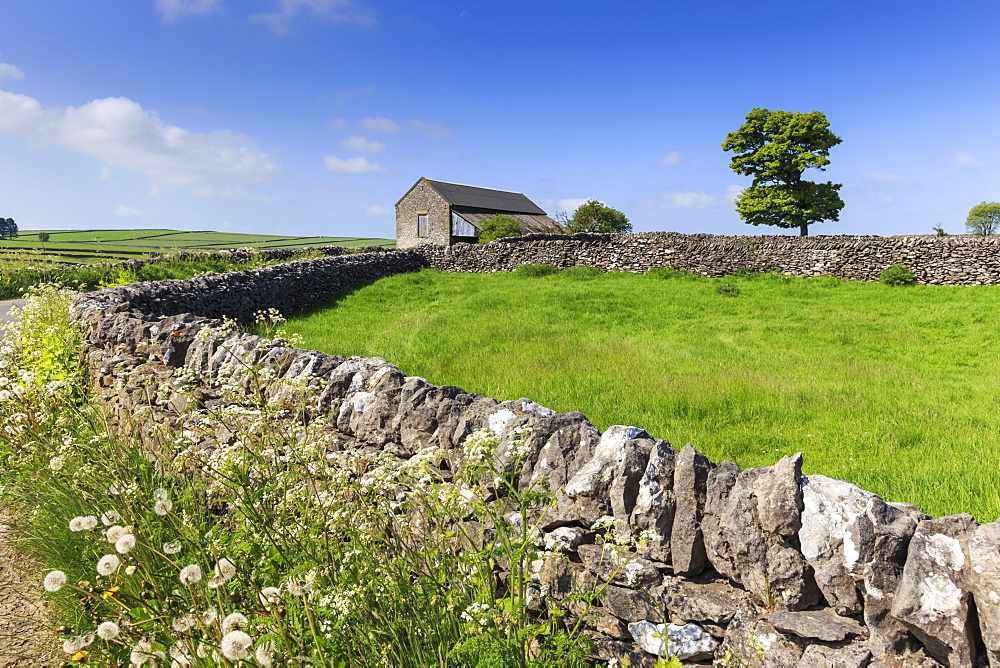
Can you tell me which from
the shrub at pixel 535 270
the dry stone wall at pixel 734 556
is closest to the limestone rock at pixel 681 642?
the dry stone wall at pixel 734 556

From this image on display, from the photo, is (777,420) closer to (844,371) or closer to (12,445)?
(844,371)

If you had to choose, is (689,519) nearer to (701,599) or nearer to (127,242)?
(701,599)

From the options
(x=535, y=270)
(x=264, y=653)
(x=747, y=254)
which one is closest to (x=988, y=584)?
(x=264, y=653)

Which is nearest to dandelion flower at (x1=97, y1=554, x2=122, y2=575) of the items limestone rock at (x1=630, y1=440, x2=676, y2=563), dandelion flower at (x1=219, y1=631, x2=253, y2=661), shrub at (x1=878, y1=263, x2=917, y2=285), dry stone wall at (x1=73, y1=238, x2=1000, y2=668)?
dandelion flower at (x1=219, y1=631, x2=253, y2=661)

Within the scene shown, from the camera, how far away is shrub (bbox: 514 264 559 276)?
22.7 m

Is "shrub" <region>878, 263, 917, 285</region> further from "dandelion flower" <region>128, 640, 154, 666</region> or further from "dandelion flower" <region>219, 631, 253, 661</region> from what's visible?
"dandelion flower" <region>128, 640, 154, 666</region>

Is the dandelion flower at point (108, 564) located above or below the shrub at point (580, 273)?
below

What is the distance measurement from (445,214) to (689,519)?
41.8 metres

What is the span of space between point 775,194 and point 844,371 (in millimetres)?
33933

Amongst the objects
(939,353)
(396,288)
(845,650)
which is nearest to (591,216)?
(396,288)

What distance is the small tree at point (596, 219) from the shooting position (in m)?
47.0

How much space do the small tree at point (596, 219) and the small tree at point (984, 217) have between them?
65.6 meters

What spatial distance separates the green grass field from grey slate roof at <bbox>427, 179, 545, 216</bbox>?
2838 cm

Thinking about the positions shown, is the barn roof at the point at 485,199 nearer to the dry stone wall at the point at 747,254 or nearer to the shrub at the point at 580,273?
the dry stone wall at the point at 747,254
